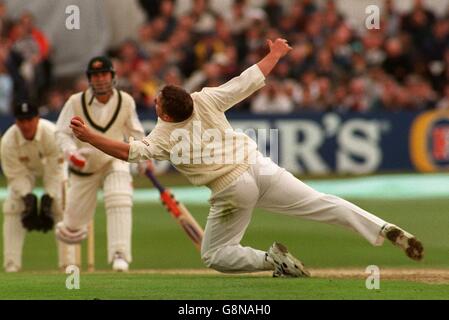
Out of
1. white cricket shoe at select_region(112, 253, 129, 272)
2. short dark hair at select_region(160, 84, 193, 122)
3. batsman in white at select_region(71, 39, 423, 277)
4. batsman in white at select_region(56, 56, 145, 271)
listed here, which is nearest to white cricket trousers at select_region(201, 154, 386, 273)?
batsman in white at select_region(71, 39, 423, 277)

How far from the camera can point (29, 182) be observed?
53.6 feet

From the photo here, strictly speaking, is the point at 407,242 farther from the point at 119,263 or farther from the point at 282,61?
the point at 282,61

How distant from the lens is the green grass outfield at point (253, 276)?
37.8 feet

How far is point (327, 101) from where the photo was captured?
25.7m

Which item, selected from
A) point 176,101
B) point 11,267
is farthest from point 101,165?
point 176,101

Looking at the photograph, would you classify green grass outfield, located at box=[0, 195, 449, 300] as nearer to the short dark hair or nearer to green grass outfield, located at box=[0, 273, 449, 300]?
green grass outfield, located at box=[0, 273, 449, 300]

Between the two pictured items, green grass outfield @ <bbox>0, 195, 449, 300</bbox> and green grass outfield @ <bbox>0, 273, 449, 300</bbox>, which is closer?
green grass outfield @ <bbox>0, 273, 449, 300</bbox>

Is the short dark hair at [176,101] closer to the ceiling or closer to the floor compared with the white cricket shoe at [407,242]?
closer to the ceiling

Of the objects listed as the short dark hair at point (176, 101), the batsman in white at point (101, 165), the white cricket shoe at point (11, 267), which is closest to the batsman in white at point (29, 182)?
the white cricket shoe at point (11, 267)

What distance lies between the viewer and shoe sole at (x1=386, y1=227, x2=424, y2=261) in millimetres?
11984

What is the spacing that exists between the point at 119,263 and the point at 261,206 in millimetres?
2893

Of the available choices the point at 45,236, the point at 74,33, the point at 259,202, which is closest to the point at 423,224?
the point at 45,236

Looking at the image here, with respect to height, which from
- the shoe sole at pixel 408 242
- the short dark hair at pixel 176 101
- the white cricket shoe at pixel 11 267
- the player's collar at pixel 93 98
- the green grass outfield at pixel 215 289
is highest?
the player's collar at pixel 93 98

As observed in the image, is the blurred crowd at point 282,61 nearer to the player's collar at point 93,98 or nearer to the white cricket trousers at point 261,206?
the player's collar at point 93,98
